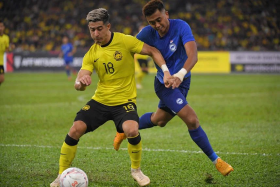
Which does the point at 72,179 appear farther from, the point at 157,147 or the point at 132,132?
the point at 157,147

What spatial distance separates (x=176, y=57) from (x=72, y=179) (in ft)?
7.49

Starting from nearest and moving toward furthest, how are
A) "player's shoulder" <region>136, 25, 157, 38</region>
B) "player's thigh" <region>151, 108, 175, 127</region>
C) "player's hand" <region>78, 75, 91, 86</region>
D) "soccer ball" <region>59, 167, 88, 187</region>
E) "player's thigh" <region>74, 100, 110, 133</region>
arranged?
"soccer ball" <region>59, 167, 88, 187</region>
"player's hand" <region>78, 75, 91, 86</region>
"player's thigh" <region>74, 100, 110, 133</region>
"player's shoulder" <region>136, 25, 157, 38</region>
"player's thigh" <region>151, 108, 175, 127</region>

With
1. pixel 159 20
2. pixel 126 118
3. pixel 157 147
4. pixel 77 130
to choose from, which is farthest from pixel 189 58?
pixel 157 147

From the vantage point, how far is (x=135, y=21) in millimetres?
36094

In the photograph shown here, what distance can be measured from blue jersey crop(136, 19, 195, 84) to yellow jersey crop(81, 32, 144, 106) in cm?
45

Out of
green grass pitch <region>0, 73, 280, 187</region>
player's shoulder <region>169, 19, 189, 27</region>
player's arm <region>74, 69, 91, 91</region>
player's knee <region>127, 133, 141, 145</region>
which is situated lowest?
green grass pitch <region>0, 73, 280, 187</region>

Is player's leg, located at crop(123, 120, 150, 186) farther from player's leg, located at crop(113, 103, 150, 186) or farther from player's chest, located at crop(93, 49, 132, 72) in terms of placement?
player's chest, located at crop(93, 49, 132, 72)

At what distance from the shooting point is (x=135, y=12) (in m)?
37.1

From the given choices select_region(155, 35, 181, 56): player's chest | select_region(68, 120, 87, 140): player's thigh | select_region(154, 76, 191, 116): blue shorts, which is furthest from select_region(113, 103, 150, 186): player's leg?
select_region(155, 35, 181, 56): player's chest

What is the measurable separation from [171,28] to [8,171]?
300 centimetres

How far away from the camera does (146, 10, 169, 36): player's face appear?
5551mm

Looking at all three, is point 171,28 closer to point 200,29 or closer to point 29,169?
point 29,169

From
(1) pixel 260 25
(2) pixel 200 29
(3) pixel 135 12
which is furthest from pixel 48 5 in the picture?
(1) pixel 260 25

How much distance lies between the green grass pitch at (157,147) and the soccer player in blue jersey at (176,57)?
1.72 ft
